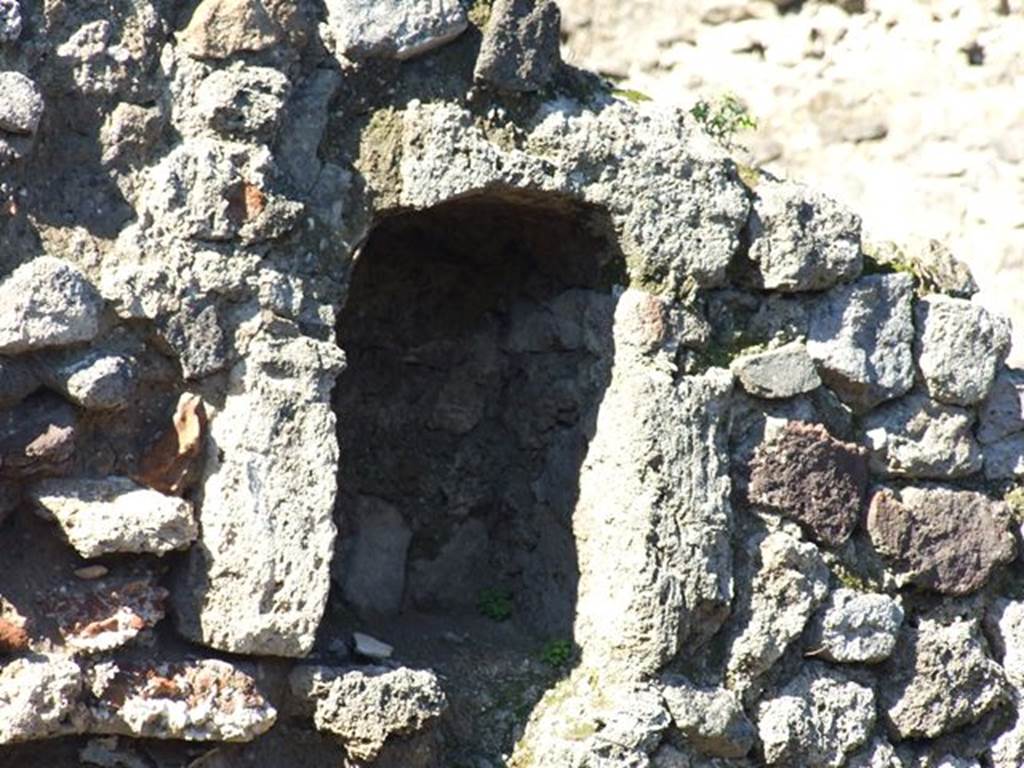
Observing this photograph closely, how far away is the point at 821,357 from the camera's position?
13.3ft

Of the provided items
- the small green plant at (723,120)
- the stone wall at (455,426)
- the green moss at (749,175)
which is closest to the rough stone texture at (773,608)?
the stone wall at (455,426)

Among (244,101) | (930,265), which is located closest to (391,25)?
(244,101)

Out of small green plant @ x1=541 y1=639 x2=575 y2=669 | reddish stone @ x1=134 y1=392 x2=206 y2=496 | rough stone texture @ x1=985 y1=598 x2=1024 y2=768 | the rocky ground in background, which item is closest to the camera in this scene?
reddish stone @ x1=134 y1=392 x2=206 y2=496

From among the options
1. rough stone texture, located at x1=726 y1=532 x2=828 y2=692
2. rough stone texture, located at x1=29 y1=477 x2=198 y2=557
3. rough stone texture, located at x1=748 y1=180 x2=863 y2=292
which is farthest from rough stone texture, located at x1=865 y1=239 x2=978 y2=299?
rough stone texture, located at x1=29 y1=477 x2=198 y2=557

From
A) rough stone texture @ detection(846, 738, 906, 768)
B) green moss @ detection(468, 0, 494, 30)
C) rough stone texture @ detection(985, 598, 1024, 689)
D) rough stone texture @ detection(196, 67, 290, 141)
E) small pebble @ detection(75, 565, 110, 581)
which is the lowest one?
rough stone texture @ detection(846, 738, 906, 768)

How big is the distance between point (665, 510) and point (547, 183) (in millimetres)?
742

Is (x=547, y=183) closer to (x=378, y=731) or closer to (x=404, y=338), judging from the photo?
(x=404, y=338)

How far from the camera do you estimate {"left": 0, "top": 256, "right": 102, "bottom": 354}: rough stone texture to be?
10.3 feet

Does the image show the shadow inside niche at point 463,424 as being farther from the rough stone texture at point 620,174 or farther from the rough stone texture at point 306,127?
the rough stone texture at point 306,127

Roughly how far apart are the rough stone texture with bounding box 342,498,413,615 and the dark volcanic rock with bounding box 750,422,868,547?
0.85m

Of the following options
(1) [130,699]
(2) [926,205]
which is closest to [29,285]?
(1) [130,699]

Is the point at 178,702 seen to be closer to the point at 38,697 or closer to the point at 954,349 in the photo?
the point at 38,697

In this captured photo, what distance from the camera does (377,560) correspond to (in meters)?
4.15

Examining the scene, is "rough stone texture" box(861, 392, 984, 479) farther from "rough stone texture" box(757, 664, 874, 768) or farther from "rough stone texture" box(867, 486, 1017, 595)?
"rough stone texture" box(757, 664, 874, 768)
